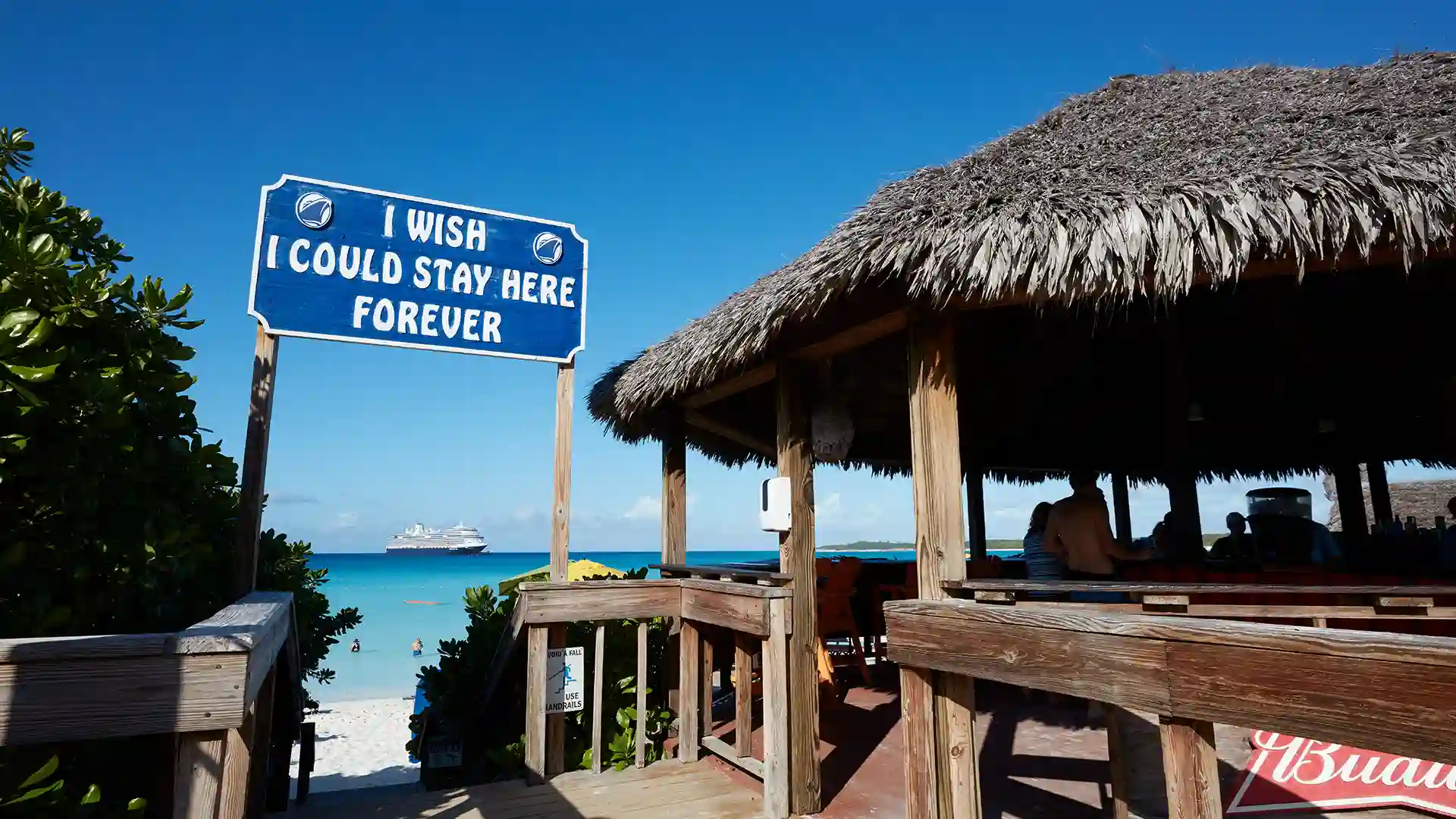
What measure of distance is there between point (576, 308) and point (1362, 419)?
7.92 metres

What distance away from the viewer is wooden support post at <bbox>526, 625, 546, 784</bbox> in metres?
4.67

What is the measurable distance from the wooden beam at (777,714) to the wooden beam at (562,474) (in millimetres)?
1394

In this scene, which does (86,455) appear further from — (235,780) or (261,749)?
(261,749)

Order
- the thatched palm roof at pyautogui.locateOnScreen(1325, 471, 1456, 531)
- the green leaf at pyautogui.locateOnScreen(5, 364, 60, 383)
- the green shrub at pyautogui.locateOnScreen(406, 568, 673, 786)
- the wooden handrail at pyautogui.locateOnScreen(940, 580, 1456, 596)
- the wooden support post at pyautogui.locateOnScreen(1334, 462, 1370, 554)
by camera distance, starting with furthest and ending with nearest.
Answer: the thatched palm roof at pyautogui.locateOnScreen(1325, 471, 1456, 531) → the wooden support post at pyautogui.locateOnScreen(1334, 462, 1370, 554) → the green shrub at pyautogui.locateOnScreen(406, 568, 673, 786) → the wooden handrail at pyautogui.locateOnScreen(940, 580, 1456, 596) → the green leaf at pyautogui.locateOnScreen(5, 364, 60, 383)

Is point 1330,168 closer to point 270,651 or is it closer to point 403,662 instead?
point 270,651

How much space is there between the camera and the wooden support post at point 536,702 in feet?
15.3

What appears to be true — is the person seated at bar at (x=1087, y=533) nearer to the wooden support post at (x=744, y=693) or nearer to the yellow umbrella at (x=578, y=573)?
the wooden support post at (x=744, y=693)

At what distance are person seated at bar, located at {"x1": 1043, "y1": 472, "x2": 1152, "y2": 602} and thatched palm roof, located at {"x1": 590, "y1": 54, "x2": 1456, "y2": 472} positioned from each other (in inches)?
65.5

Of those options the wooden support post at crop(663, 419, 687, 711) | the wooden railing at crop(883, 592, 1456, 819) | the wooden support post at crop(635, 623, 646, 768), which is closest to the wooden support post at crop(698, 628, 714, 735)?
the wooden support post at crop(635, 623, 646, 768)

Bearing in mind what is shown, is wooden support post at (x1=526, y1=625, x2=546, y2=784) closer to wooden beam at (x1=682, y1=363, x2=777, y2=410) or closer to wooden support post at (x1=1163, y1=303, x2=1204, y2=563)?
wooden beam at (x1=682, y1=363, x2=777, y2=410)

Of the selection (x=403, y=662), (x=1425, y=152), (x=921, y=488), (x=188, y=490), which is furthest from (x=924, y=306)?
(x=403, y=662)

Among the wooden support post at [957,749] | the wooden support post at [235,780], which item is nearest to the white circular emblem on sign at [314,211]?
the wooden support post at [235,780]

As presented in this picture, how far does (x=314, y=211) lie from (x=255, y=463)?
53.5 inches

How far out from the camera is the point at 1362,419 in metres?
8.05
